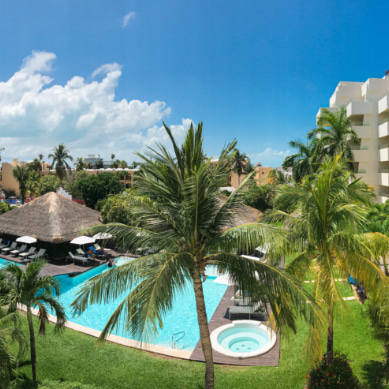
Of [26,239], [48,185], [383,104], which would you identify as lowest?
[26,239]

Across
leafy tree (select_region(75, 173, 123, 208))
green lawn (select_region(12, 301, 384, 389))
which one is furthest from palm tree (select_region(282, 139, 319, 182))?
leafy tree (select_region(75, 173, 123, 208))

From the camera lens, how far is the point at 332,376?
8.08 meters

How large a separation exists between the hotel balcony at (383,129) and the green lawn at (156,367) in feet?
63.5

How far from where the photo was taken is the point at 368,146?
90.1ft

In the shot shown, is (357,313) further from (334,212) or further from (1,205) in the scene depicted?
(1,205)

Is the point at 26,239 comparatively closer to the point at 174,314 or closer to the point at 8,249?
the point at 8,249

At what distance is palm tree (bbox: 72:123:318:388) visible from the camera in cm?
661

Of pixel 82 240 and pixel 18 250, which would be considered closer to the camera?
pixel 82 240

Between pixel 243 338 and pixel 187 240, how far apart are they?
7428 mm

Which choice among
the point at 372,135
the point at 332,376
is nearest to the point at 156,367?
the point at 332,376

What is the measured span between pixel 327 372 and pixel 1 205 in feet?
132

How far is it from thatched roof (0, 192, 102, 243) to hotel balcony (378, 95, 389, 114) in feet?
88.9

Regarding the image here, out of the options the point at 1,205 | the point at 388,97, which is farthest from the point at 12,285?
the point at 1,205

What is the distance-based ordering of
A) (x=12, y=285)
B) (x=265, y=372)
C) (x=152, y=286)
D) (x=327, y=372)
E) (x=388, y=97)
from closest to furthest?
(x=152, y=286) → (x=327, y=372) → (x=12, y=285) → (x=265, y=372) → (x=388, y=97)
